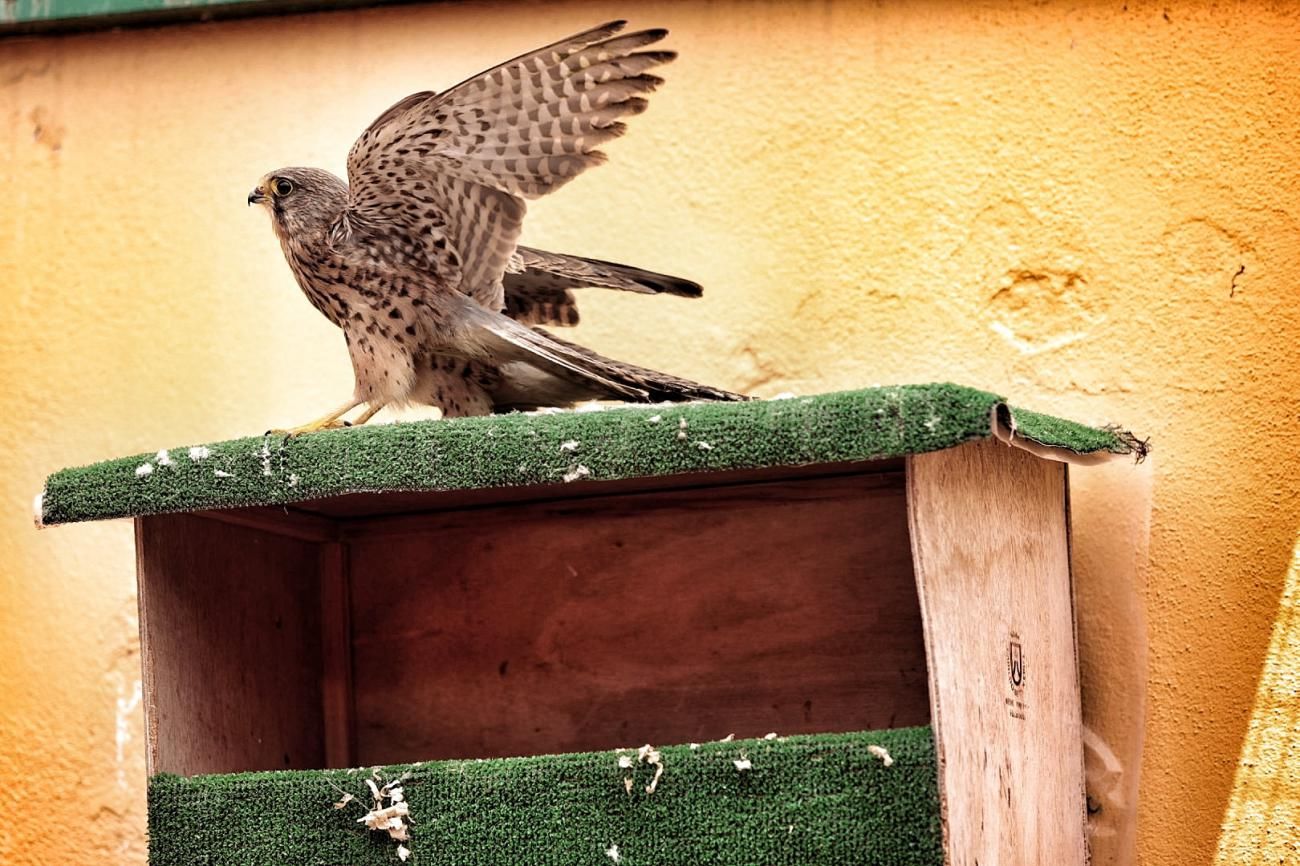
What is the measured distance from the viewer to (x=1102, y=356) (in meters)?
2.02

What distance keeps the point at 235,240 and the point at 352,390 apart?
0.31 m

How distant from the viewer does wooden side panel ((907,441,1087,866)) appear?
150 cm

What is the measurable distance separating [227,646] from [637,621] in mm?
543

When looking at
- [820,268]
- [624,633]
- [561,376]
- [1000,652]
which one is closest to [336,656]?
[624,633]

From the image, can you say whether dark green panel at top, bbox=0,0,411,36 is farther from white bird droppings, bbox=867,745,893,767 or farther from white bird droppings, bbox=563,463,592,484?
white bird droppings, bbox=867,745,893,767

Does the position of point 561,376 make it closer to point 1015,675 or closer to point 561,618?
point 561,618

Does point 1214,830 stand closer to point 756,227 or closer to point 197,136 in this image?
point 756,227

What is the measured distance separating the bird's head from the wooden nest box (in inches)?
14.9

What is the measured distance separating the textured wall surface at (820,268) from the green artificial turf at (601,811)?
0.51 m

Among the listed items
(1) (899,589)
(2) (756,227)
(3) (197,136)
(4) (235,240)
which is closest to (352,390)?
(4) (235,240)

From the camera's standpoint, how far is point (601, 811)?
156 cm

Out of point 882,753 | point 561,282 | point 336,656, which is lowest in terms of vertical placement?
point 336,656

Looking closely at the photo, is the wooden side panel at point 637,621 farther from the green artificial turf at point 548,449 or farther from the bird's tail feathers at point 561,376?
the green artificial turf at point 548,449

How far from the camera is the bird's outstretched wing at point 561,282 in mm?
2051
